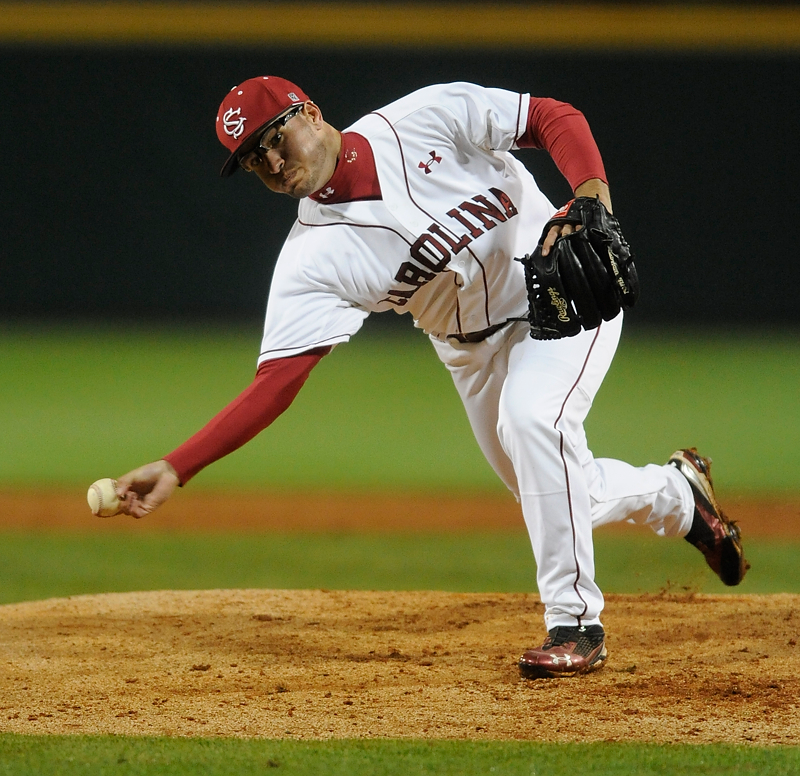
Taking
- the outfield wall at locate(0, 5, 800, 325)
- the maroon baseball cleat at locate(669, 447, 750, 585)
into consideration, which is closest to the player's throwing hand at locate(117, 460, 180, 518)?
the maroon baseball cleat at locate(669, 447, 750, 585)

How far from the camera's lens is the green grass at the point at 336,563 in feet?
16.9

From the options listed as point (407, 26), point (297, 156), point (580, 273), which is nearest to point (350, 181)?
point (297, 156)

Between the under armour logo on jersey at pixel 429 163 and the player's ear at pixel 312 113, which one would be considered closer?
the player's ear at pixel 312 113

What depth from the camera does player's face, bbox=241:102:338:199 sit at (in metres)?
3.08

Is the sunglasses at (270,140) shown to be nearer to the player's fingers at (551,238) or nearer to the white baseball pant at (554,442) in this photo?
the player's fingers at (551,238)

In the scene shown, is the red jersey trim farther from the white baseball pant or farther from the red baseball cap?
the white baseball pant

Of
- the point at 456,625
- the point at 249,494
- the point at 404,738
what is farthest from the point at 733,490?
the point at 404,738

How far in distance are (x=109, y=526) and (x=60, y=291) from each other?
6164 millimetres

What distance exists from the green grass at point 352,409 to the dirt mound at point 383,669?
10.8 feet

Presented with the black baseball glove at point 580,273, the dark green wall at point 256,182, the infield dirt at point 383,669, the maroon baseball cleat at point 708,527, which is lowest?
the infield dirt at point 383,669

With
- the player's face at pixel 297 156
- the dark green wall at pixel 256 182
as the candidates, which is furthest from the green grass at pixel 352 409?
the player's face at pixel 297 156

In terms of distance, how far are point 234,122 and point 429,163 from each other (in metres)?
0.58

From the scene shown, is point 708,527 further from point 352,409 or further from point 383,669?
point 352,409

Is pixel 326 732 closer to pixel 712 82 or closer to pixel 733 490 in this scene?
pixel 733 490
